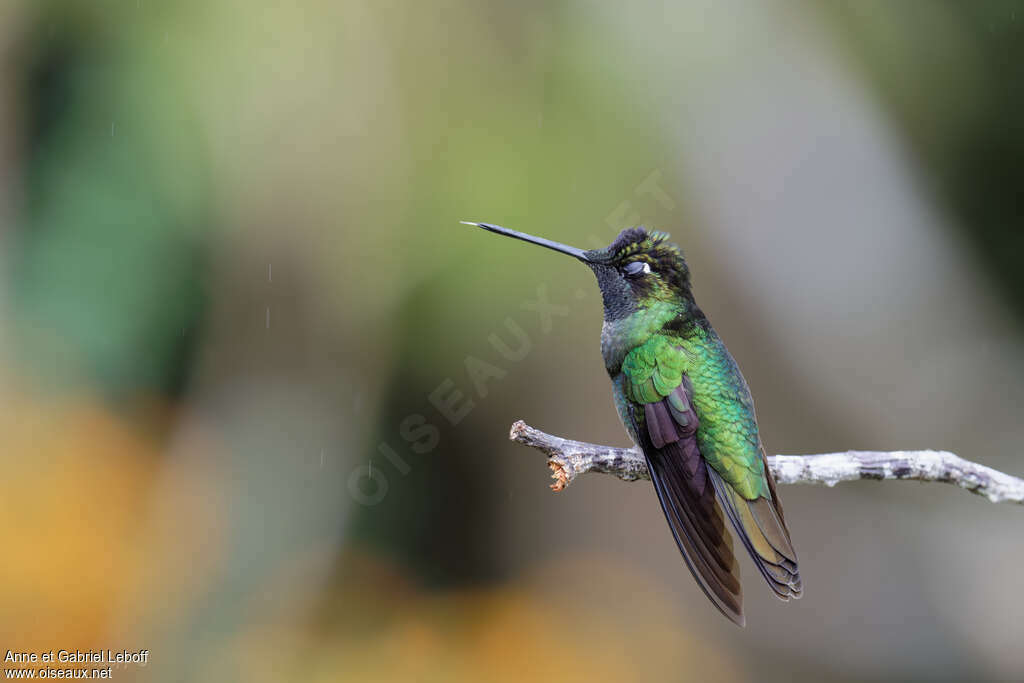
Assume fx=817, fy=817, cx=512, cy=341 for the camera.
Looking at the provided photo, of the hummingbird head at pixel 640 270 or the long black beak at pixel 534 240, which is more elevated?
the hummingbird head at pixel 640 270

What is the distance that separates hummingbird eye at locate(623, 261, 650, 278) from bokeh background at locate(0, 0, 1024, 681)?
2749 mm

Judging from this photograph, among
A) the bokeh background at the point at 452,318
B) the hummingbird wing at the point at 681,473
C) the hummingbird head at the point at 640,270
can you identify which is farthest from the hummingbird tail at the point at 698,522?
the bokeh background at the point at 452,318

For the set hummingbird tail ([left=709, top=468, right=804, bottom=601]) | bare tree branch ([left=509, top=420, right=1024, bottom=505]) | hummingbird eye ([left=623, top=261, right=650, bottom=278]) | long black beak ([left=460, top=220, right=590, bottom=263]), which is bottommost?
hummingbird tail ([left=709, top=468, right=804, bottom=601])

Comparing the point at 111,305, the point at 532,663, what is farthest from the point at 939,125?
the point at 111,305

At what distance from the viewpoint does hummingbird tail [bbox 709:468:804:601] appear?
4.61ft

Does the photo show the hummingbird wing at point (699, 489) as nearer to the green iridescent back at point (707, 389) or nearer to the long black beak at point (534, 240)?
the green iridescent back at point (707, 389)

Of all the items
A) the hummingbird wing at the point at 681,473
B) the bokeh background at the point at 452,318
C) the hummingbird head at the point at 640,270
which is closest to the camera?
the hummingbird wing at the point at 681,473

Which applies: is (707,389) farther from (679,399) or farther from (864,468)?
(864,468)

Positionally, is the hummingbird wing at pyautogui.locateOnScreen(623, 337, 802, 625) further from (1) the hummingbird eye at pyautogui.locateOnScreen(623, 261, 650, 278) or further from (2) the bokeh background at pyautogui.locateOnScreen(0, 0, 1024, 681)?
(2) the bokeh background at pyautogui.locateOnScreen(0, 0, 1024, 681)

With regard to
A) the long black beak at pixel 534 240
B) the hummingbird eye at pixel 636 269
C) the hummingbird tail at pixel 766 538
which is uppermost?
the hummingbird eye at pixel 636 269

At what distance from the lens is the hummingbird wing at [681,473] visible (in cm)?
152

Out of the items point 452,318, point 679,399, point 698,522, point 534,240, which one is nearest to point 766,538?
point 698,522

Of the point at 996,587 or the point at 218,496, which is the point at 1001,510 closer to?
the point at 996,587

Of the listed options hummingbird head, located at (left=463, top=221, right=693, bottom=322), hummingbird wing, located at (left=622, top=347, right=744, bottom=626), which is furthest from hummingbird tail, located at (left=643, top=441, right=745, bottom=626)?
hummingbird head, located at (left=463, top=221, right=693, bottom=322)
